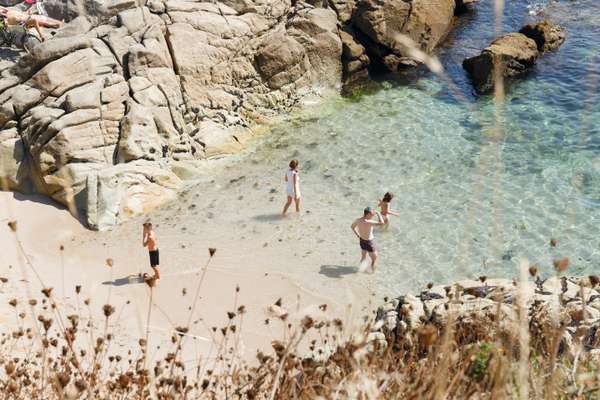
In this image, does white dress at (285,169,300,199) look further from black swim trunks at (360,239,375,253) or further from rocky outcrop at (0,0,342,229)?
rocky outcrop at (0,0,342,229)

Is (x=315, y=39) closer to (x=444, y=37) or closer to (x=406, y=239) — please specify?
(x=444, y=37)

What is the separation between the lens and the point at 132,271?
536 inches

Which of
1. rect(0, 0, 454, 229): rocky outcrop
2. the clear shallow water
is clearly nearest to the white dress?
the clear shallow water

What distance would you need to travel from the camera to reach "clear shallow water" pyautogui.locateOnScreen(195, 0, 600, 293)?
1370 centimetres

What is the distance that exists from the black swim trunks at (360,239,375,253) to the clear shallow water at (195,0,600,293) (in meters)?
0.62

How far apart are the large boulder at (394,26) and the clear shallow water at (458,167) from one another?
1268mm

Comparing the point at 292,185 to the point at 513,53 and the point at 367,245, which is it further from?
the point at 513,53

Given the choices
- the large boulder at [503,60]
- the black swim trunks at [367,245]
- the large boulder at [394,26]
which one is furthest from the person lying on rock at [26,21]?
the large boulder at [503,60]

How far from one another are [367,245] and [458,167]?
5452mm

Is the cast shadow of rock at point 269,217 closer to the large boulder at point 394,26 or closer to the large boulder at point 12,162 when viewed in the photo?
the large boulder at point 12,162

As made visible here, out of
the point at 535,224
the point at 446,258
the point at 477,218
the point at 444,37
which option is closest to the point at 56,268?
the point at 446,258

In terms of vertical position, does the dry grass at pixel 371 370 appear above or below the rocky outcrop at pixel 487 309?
above

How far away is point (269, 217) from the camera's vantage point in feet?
50.2

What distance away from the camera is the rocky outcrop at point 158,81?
53.4 ft
